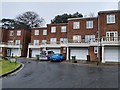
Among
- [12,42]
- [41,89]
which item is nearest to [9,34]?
[12,42]

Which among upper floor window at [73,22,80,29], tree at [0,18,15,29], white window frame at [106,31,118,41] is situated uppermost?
tree at [0,18,15,29]

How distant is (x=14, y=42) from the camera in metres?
61.3

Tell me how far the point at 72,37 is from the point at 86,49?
15.1ft

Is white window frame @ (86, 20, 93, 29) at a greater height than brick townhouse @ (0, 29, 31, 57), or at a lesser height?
greater

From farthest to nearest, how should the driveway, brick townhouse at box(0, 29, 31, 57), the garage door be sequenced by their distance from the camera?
brick townhouse at box(0, 29, 31, 57) → the garage door → the driveway

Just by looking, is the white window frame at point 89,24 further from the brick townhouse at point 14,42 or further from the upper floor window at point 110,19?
the brick townhouse at point 14,42

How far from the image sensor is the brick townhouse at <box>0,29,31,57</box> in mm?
59188

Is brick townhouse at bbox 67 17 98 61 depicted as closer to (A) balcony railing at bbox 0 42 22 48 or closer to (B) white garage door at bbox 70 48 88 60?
(B) white garage door at bbox 70 48 88 60

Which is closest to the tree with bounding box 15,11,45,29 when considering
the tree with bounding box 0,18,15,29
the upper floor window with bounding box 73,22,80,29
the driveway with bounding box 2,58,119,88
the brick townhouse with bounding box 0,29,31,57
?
the tree with bounding box 0,18,15,29

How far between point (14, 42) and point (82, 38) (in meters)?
25.5

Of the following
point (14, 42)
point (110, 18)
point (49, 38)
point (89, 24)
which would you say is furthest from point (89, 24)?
point (14, 42)

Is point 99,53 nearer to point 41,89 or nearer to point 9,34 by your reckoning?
point 41,89

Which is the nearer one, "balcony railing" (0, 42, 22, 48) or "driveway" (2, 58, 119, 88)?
"driveway" (2, 58, 119, 88)

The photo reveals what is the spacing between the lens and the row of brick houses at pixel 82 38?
35.7 m
